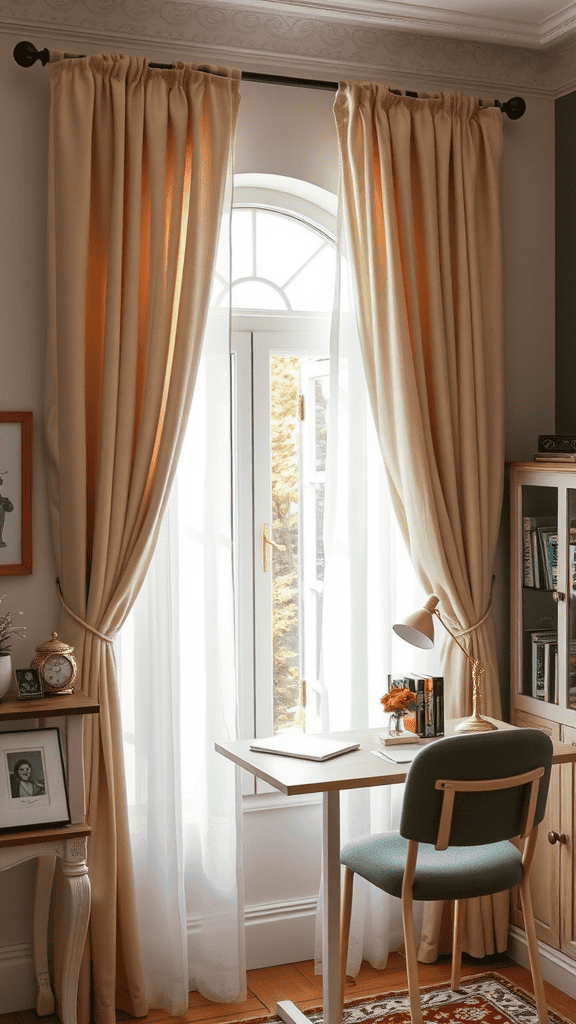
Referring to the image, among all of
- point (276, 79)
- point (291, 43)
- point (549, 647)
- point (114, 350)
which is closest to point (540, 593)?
point (549, 647)

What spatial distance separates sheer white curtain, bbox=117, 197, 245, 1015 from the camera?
10.3 feet

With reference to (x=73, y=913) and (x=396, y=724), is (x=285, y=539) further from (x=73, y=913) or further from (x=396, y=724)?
(x=73, y=913)

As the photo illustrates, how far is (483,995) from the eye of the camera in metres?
3.17

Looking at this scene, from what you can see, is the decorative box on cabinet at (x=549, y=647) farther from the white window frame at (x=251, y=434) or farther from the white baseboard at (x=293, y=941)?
the white window frame at (x=251, y=434)

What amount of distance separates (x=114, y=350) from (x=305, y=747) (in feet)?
4.15

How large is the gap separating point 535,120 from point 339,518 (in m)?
1.61

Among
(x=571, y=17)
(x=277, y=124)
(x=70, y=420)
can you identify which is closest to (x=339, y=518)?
(x=70, y=420)

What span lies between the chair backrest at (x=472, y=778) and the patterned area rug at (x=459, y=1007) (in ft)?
2.47

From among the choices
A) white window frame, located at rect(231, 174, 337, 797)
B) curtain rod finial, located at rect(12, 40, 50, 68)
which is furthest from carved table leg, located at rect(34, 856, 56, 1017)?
curtain rod finial, located at rect(12, 40, 50, 68)

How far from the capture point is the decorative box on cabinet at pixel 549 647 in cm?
322

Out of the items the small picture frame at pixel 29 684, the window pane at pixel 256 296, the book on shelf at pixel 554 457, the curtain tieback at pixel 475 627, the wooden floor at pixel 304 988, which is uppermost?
the window pane at pixel 256 296

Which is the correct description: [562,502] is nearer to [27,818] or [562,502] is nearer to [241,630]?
[241,630]

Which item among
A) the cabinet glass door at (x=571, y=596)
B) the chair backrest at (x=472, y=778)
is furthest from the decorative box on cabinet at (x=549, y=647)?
the chair backrest at (x=472, y=778)

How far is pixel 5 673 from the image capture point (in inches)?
111
